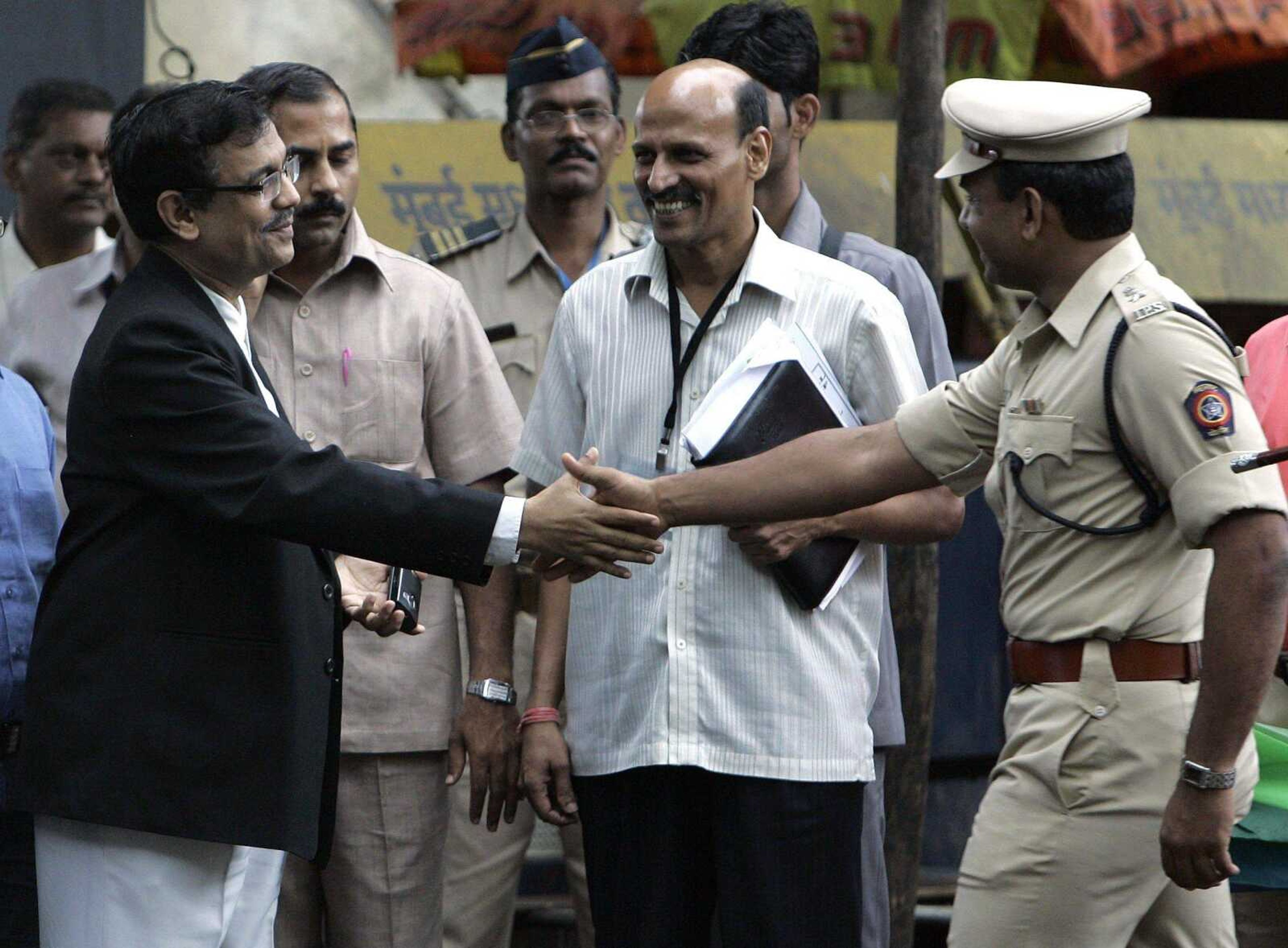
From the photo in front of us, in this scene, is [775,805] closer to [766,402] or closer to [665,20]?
[766,402]

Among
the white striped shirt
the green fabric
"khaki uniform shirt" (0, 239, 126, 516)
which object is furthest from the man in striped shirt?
"khaki uniform shirt" (0, 239, 126, 516)

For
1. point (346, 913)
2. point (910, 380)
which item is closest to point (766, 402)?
point (910, 380)

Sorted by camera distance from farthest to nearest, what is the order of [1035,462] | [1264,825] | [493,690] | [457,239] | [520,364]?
[457,239]
[520,364]
[493,690]
[1264,825]
[1035,462]

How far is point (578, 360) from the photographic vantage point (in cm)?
354

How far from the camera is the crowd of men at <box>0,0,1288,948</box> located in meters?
2.91

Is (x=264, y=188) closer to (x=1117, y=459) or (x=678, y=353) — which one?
(x=678, y=353)

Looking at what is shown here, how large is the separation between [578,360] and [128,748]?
45.0 inches

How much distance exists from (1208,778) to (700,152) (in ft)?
4.80

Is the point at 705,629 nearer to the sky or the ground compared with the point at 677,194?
nearer to the ground

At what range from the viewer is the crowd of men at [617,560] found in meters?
2.91

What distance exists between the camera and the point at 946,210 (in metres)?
7.23

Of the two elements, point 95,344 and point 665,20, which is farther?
point 665,20

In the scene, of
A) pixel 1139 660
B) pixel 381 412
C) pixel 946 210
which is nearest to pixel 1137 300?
pixel 1139 660

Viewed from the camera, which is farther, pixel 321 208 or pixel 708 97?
pixel 321 208
